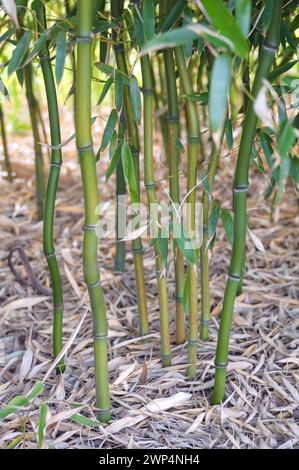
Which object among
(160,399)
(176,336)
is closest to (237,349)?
(176,336)

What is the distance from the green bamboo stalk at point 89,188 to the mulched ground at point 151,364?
0.07 m

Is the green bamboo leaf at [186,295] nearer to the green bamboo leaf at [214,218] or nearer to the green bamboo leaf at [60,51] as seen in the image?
the green bamboo leaf at [214,218]

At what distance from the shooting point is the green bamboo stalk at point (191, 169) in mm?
1002

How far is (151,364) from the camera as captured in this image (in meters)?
1.24

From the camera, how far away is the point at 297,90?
3.11ft

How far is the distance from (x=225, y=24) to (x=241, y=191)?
306 millimetres

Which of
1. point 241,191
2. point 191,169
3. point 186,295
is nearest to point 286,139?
point 241,191

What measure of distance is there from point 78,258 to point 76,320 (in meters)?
0.33

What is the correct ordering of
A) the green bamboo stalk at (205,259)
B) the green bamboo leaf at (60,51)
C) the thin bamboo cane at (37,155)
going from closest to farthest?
the green bamboo leaf at (60,51), the green bamboo stalk at (205,259), the thin bamboo cane at (37,155)

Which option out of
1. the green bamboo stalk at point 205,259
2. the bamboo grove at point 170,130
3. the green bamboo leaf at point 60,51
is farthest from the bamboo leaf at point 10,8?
the green bamboo stalk at point 205,259

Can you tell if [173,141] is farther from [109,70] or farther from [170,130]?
[109,70]

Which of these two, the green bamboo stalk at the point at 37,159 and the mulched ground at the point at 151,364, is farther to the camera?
the green bamboo stalk at the point at 37,159

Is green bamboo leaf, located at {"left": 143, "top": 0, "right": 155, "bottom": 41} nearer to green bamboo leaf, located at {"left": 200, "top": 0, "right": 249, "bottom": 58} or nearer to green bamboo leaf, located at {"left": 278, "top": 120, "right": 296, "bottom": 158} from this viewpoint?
green bamboo leaf, located at {"left": 200, "top": 0, "right": 249, "bottom": 58}

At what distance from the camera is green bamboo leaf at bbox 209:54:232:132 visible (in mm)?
691
